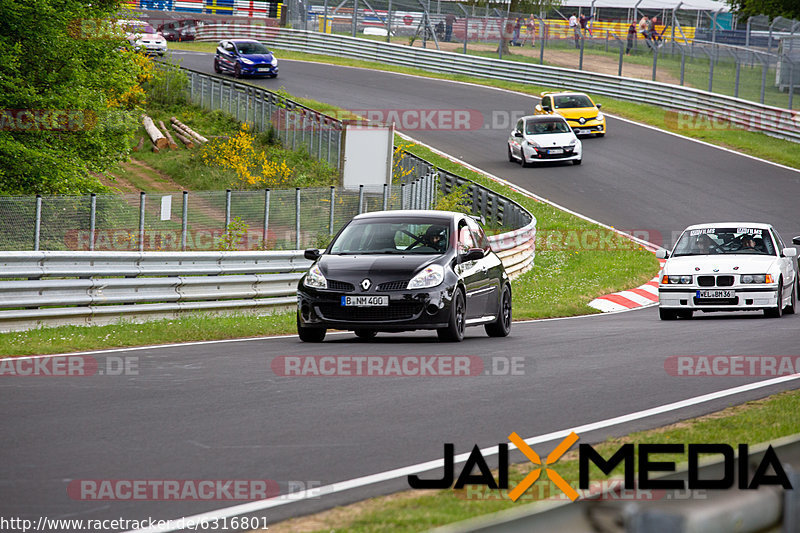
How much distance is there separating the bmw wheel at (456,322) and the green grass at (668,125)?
27.8 meters

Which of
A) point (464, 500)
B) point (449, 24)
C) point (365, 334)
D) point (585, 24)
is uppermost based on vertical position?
point (585, 24)

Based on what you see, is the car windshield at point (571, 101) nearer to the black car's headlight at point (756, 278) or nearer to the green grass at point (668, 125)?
the green grass at point (668, 125)

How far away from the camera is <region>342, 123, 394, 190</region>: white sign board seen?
21047 mm

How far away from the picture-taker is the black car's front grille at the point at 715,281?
17.2 metres

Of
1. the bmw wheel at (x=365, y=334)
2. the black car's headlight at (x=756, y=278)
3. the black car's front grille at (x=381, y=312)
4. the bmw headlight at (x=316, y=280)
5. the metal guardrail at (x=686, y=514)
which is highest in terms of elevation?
the metal guardrail at (x=686, y=514)

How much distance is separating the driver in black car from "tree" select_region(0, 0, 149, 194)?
1163cm

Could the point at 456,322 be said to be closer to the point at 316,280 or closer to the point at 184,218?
the point at 316,280

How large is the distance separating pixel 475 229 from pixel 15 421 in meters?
8.28

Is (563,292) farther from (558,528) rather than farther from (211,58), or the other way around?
(211,58)

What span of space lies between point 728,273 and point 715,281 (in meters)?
0.22

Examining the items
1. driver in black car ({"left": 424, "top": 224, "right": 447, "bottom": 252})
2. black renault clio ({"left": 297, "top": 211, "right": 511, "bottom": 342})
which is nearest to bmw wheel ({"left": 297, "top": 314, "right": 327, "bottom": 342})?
black renault clio ({"left": 297, "top": 211, "right": 511, "bottom": 342})

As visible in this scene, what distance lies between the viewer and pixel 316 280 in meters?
13.3

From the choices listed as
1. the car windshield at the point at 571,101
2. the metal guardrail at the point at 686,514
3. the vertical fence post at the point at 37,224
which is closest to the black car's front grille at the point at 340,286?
the vertical fence post at the point at 37,224

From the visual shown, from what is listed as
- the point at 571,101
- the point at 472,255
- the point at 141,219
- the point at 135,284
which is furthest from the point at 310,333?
the point at 571,101
